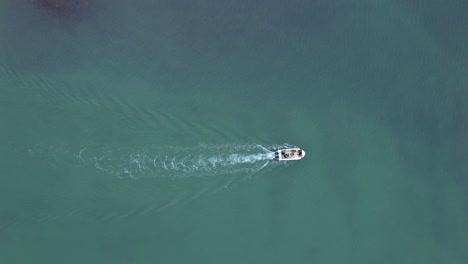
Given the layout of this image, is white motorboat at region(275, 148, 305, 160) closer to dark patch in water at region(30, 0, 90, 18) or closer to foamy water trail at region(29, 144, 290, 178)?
foamy water trail at region(29, 144, 290, 178)

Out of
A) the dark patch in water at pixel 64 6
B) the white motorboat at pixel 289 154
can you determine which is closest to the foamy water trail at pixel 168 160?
the white motorboat at pixel 289 154

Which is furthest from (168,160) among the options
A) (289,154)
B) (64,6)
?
(64,6)

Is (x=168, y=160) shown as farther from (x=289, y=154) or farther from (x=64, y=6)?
(x=64, y=6)

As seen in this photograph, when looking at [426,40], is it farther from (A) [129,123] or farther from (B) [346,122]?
(A) [129,123]

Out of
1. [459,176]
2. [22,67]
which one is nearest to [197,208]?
[22,67]

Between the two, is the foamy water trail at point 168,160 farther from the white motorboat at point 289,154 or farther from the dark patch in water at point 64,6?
the dark patch in water at point 64,6

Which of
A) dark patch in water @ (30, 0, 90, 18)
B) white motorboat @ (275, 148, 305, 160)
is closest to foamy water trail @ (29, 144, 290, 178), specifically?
white motorboat @ (275, 148, 305, 160)

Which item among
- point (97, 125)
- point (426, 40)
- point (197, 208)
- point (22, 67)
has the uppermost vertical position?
point (426, 40)

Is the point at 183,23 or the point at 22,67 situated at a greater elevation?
the point at 183,23
